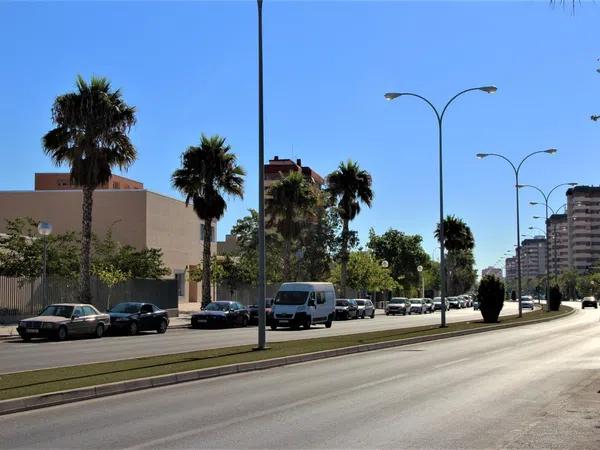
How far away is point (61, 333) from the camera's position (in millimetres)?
28016

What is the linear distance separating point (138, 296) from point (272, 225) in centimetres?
1434

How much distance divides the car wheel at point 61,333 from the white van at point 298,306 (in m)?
11.3

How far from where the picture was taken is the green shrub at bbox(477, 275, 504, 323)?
4191 centimetres

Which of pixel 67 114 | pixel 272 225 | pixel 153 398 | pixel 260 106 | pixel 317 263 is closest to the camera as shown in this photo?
pixel 153 398

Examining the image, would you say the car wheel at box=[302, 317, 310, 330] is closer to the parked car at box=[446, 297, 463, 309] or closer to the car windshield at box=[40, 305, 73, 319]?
the car windshield at box=[40, 305, 73, 319]

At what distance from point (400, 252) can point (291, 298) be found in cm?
7297

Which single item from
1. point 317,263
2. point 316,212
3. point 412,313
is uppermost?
point 316,212

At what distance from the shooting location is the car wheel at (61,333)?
27.9 metres

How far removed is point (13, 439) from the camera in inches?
340

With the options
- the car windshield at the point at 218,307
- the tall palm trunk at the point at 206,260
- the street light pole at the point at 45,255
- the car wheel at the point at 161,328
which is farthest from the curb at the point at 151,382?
the tall palm trunk at the point at 206,260

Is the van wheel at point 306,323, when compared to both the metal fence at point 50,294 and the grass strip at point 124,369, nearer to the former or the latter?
the metal fence at point 50,294

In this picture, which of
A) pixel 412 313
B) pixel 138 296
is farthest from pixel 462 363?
pixel 412 313

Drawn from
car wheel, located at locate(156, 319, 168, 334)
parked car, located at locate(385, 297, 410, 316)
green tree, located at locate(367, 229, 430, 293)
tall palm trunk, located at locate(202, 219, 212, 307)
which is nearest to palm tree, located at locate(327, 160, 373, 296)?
parked car, located at locate(385, 297, 410, 316)

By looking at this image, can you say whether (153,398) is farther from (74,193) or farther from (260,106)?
(74,193)
